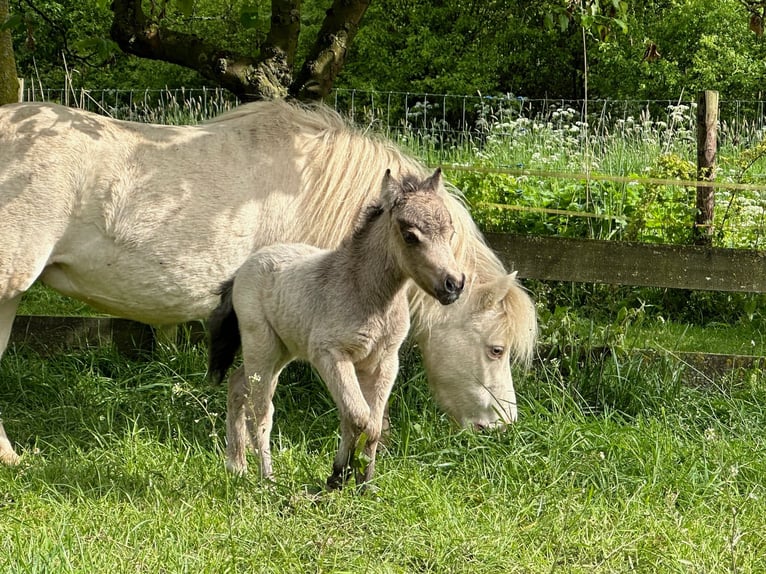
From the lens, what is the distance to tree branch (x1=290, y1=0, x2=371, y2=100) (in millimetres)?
6465

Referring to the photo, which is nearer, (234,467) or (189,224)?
(234,467)

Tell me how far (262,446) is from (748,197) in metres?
5.71

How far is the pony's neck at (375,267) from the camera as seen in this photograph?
3836 mm

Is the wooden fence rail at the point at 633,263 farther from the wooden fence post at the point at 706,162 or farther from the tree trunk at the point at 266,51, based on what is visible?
the tree trunk at the point at 266,51

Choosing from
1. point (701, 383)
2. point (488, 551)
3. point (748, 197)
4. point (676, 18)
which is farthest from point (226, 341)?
point (676, 18)

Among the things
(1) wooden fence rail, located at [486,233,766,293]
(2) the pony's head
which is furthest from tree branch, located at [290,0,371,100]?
(2) the pony's head

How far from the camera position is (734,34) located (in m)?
25.5

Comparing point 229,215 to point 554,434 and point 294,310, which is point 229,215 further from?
point 554,434

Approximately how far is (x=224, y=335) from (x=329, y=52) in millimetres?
2743

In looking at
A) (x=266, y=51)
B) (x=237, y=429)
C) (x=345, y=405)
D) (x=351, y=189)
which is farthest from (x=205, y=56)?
(x=345, y=405)

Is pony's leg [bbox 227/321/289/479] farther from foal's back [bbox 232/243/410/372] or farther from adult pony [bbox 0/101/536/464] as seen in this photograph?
adult pony [bbox 0/101/536/464]

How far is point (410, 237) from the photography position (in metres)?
3.59

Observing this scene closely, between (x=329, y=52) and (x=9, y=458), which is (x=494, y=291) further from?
(x=9, y=458)

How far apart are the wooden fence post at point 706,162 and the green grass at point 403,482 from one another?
1.94 m
